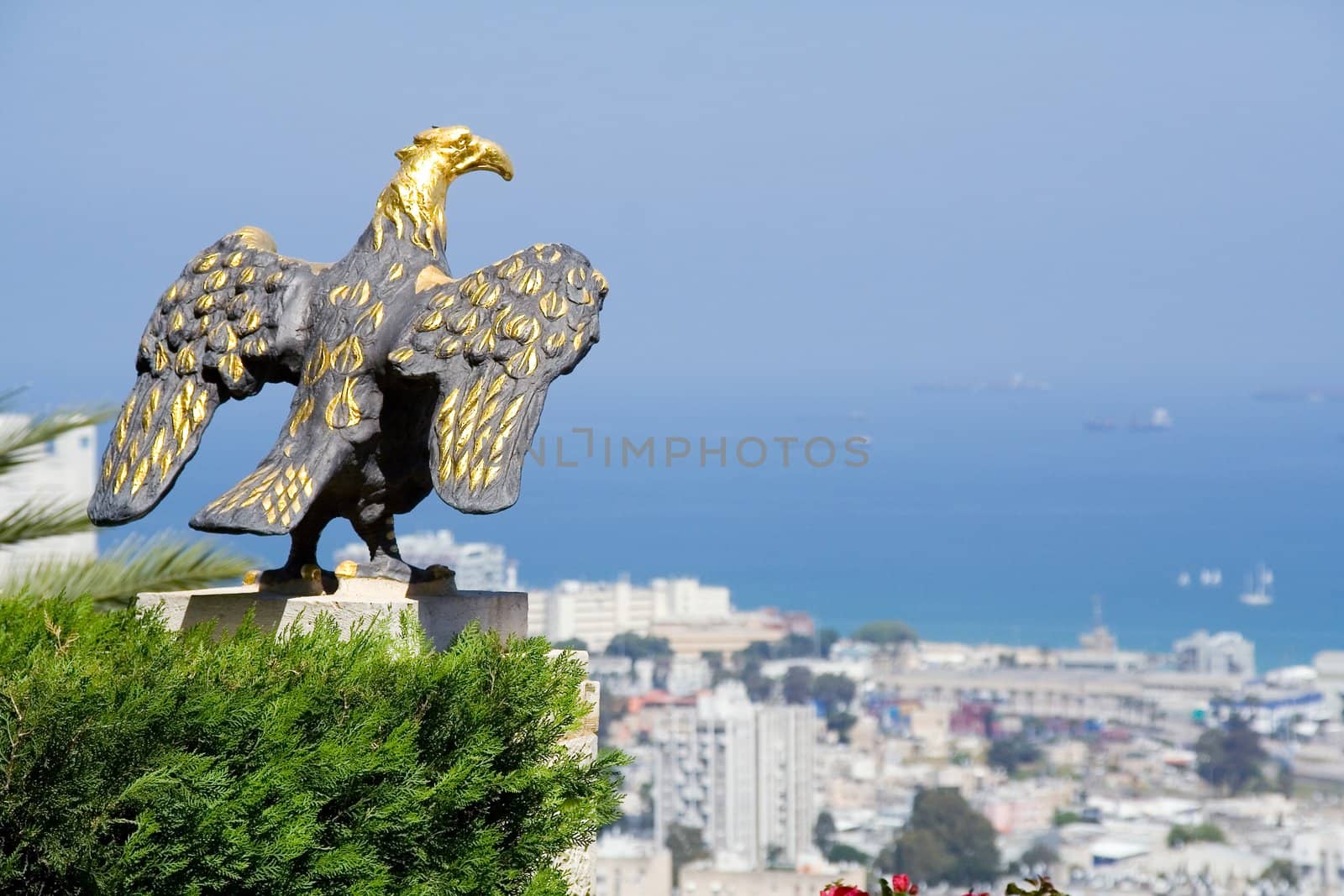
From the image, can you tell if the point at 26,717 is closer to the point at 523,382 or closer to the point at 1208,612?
the point at 523,382

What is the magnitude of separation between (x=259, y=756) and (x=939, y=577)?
91.0 m

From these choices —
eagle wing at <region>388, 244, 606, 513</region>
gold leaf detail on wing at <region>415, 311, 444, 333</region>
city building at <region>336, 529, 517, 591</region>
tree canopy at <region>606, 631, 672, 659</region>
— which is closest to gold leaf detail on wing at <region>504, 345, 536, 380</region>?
eagle wing at <region>388, 244, 606, 513</region>

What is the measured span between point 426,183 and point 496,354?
917 millimetres

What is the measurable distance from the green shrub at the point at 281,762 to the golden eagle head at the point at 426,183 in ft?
4.70

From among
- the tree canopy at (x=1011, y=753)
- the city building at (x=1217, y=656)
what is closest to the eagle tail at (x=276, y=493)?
the tree canopy at (x=1011, y=753)

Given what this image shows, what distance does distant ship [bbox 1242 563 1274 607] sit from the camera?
85.4 metres

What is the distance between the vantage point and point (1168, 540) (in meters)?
98.9

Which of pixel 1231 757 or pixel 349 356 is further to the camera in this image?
pixel 1231 757

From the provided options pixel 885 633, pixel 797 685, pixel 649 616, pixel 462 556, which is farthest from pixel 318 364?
pixel 885 633

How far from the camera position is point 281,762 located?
4246 millimetres

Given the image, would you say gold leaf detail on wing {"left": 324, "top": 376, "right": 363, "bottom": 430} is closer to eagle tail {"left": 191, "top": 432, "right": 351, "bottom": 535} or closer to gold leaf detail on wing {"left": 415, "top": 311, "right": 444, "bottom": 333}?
eagle tail {"left": 191, "top": 432, "right": 351, "bottom": 535}

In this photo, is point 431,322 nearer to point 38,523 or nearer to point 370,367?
point 370,367

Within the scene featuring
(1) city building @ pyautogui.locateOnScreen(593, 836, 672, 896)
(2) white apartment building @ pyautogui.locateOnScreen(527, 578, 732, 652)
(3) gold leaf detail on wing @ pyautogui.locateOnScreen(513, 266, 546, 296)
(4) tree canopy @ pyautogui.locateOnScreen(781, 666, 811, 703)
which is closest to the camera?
(3) gold leaf detail on wing @ pyautogui.locateOnScreen(513, 266, 546, 296)

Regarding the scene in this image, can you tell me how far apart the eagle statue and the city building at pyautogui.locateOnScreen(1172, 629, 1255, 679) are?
207 feet
